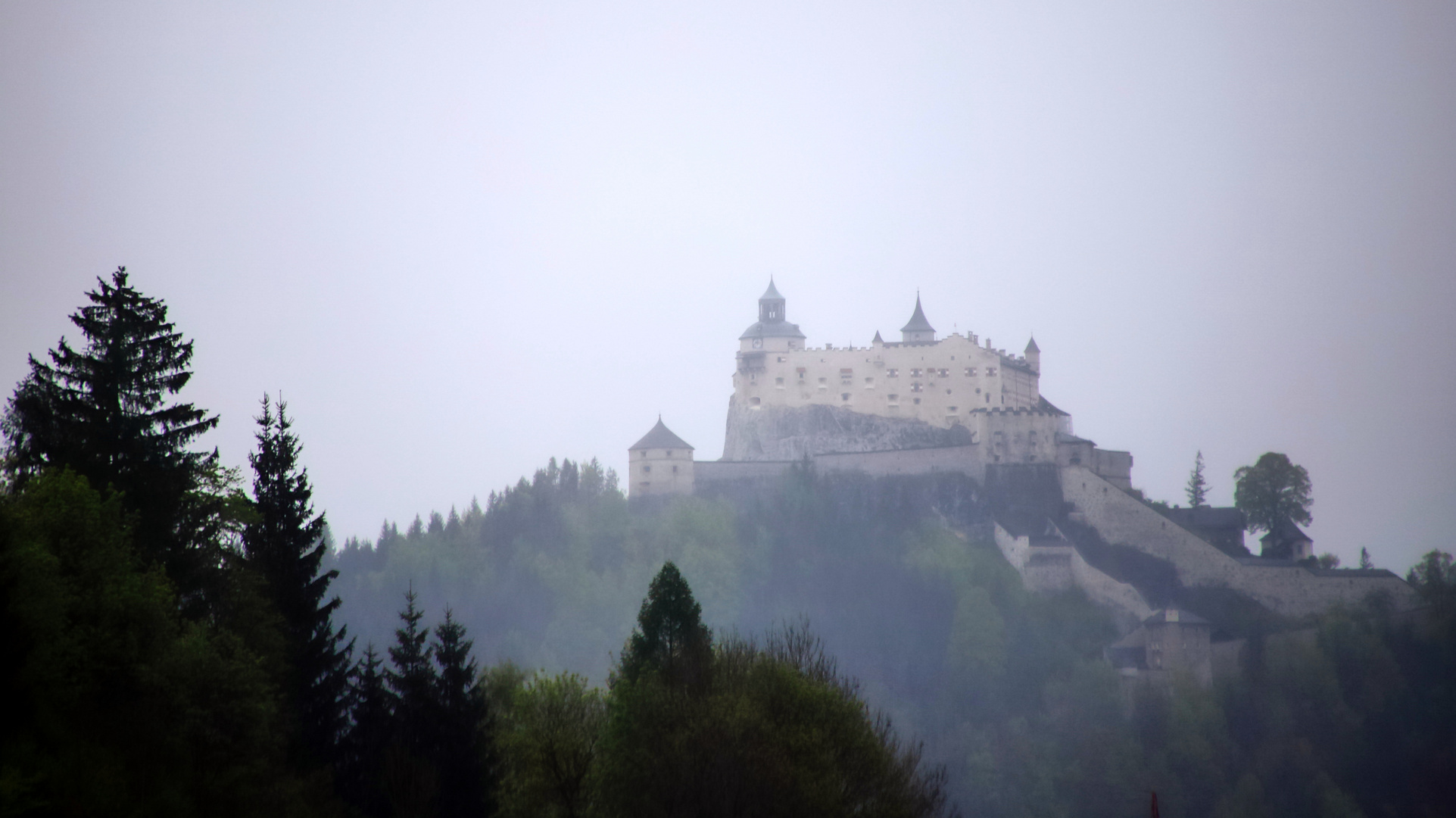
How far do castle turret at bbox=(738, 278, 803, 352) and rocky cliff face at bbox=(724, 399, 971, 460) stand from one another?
4211mm

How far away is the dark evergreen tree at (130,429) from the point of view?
68.1 ft

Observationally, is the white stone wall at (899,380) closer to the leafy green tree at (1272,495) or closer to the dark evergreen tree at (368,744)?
the leafy green tree at (1272,495)

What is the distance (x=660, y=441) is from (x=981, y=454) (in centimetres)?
1902

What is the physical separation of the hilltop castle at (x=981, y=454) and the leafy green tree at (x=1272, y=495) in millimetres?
1811

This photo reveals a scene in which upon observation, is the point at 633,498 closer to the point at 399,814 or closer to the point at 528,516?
the point at 528,516

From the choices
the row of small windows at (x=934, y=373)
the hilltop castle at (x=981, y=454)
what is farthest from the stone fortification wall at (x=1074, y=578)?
the row of small windows at (x=934, y=373)

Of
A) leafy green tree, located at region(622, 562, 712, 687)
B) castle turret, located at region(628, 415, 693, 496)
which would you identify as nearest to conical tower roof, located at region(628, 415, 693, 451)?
castle turret, located at region(628, 415, 693, 496)

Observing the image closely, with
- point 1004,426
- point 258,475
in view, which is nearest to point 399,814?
point 258,475

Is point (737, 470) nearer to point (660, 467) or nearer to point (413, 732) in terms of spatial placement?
point (660, 467)

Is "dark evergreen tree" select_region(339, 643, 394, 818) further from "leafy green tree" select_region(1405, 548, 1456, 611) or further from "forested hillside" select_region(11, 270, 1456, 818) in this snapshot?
"leafy green tree" select_region(1405, 548, 1456, 611)

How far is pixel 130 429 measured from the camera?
69.5 ft

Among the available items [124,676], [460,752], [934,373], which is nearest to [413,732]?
[460,752]

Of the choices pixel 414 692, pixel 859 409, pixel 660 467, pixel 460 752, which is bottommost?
pixel 460 752

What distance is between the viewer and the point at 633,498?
81.2 meters
